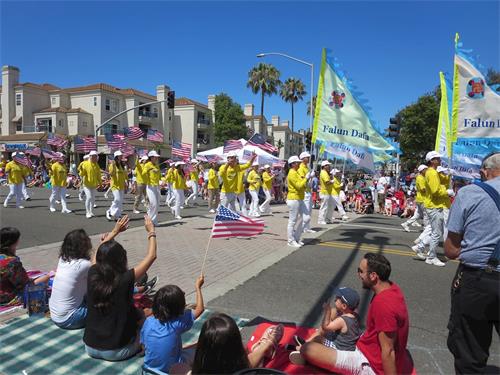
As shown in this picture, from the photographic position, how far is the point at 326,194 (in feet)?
42.2

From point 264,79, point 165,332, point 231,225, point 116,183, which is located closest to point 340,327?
point 165,332

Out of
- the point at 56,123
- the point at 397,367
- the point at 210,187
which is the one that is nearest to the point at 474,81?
the point at 397,367

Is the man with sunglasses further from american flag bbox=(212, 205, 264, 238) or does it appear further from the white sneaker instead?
the white sneaker

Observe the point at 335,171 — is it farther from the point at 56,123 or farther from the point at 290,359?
the point at 56,123

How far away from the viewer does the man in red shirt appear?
9.56 feet

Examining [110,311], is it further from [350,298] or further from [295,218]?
[295,218]

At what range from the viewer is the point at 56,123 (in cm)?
4766

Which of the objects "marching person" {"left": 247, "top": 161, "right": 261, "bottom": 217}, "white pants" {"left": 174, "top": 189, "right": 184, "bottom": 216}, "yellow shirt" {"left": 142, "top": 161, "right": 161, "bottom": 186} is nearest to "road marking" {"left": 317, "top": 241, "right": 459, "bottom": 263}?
"yellow shirt" {"left": 142, "top": 161, "right": 161, "bottom": 186}

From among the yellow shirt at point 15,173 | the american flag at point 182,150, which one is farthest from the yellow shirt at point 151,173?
the yellow shirt at point 15,173

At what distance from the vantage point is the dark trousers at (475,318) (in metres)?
2.84

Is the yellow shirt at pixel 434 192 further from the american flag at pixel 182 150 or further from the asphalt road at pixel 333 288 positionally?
the american flag at pixel 182 150

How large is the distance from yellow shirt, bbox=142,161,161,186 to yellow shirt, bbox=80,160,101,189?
5.63 ft

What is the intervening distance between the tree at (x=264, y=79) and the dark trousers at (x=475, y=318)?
5046 centimetres

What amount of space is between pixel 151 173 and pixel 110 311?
26.9 feet
